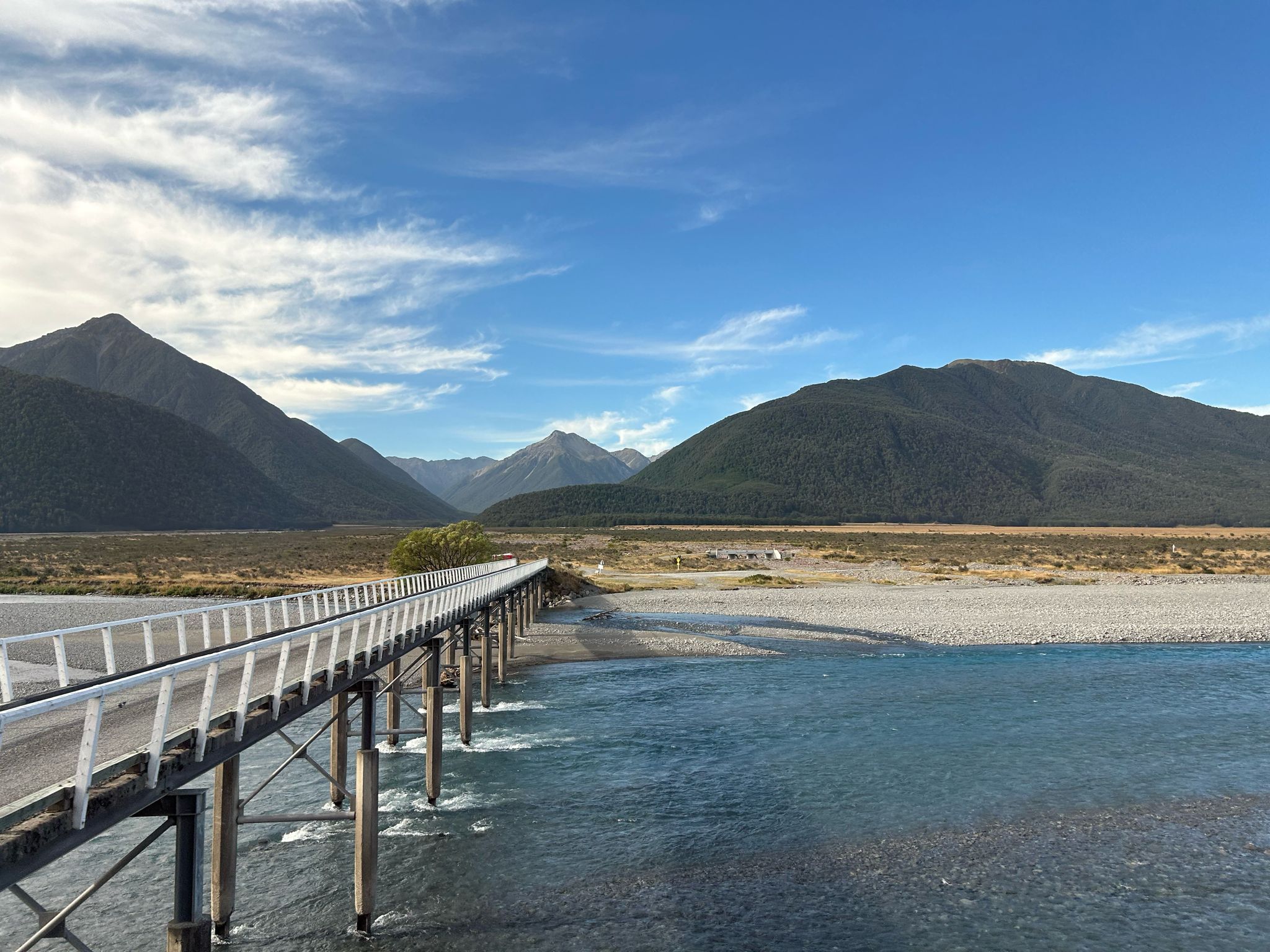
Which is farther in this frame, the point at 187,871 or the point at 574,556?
the point at 574,556

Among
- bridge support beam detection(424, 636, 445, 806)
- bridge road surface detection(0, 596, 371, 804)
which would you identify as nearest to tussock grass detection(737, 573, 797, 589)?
bridge road surface detection(0, 596, 371, 804)

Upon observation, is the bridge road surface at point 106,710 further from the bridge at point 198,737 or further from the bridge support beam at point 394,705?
the bridge support beam at point 394,705

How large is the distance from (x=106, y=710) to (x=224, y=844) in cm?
494

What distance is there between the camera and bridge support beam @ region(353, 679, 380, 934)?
1348 cm

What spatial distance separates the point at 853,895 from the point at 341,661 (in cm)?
1033

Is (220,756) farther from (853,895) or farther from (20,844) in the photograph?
(853,895)

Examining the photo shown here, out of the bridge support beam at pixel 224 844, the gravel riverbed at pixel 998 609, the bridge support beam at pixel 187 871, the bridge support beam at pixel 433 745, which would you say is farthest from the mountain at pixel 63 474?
the bridge support beam at pixel 187 871

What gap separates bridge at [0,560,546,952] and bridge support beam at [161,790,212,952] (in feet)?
0.05

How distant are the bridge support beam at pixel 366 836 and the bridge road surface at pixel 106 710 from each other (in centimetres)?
198

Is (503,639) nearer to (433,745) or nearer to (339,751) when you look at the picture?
(433,745)

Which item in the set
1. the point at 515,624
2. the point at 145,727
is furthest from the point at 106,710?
the point at 515,624

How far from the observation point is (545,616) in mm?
Result: 54594

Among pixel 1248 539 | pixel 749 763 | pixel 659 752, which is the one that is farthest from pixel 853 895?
pixel 1248 539

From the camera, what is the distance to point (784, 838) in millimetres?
17469
